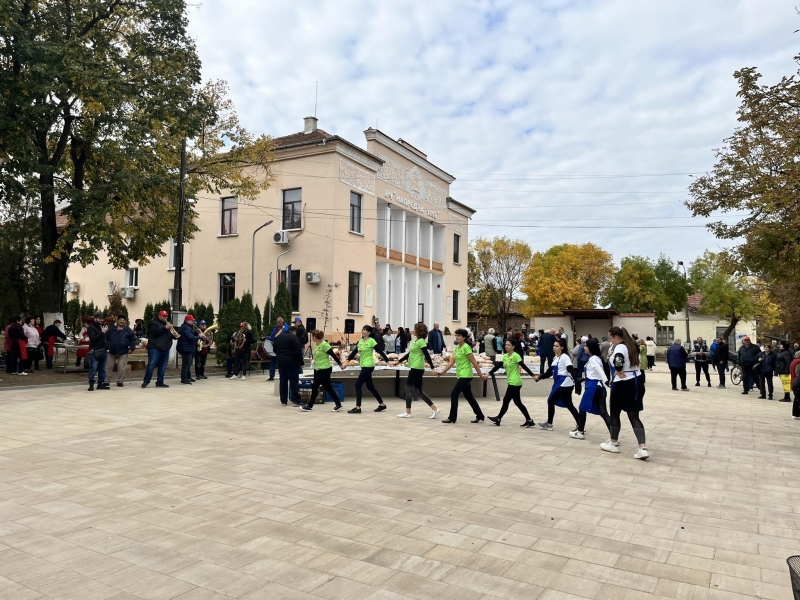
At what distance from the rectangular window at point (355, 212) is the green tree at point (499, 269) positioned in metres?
27.5

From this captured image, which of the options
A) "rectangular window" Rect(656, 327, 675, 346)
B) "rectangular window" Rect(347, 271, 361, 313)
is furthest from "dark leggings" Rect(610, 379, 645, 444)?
"rectangular window" Rect(656, 327, 675, 346)

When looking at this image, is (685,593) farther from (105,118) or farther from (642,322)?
(642,322)

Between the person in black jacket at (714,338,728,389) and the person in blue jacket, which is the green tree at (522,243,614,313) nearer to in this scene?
the person in black jacket at (714,338,728,389)

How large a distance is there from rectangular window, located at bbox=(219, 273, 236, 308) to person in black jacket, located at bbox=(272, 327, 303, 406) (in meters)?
21.8

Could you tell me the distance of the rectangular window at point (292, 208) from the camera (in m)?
32.2

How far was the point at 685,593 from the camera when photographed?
13.4ft

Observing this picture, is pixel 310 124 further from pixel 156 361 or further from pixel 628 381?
pixel 628 381

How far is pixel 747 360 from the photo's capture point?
19.8m

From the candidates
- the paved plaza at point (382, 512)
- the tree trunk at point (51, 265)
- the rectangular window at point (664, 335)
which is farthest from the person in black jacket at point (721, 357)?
the rectangular window at point (664, 335)

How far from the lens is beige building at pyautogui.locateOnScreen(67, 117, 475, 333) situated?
31344mm

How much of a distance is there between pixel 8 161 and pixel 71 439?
1220 centimetres

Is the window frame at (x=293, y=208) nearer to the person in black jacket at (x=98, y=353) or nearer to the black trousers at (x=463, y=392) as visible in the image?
the person in black jacket at (x=98, y=353)

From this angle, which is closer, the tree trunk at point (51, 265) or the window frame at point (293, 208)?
the tree trunk at point (51, 265)

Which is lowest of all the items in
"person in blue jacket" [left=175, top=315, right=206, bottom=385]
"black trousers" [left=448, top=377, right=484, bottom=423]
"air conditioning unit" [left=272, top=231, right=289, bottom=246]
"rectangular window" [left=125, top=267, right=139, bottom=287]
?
"black trousers" [left=448, top=377, right=484, bottom=423]
